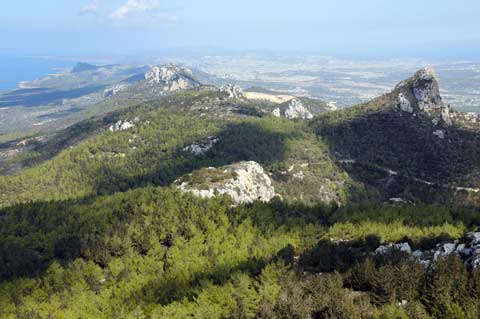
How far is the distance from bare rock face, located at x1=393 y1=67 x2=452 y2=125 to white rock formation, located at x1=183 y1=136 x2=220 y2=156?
86532 mm

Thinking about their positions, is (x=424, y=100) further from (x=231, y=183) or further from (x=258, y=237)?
(x=258, y=237)

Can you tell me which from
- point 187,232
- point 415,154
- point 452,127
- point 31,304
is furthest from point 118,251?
point 452,127

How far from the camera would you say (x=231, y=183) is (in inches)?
4043

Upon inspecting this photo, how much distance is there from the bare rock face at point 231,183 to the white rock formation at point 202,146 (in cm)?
5059

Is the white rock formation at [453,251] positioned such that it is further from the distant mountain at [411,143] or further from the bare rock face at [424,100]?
the bare rock face at [424,100]

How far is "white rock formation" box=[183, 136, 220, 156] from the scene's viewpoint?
165500 mm

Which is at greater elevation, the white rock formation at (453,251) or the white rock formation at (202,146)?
the white rock formation at (453,251)

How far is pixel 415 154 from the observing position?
153125 millimetres

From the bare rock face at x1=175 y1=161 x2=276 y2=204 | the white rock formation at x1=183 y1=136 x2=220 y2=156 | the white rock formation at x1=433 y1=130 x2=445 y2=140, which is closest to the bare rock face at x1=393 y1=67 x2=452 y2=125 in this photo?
the white rock formation at x1=433 y1=130 x2=445 y2=140

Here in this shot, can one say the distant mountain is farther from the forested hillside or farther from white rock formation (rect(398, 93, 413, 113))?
the forested hillside

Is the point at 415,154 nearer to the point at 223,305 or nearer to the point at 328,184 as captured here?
the point at 328,184

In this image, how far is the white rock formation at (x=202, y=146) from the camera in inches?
6516

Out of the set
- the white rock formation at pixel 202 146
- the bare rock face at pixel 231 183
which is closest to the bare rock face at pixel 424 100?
the white rock formation at pixel 202 146

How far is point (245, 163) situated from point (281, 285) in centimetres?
7465
